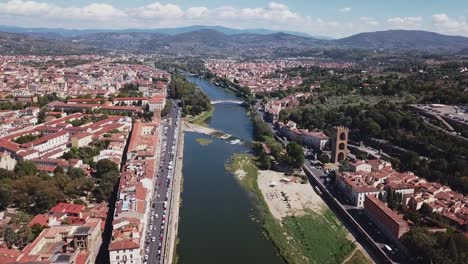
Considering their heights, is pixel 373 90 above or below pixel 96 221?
above

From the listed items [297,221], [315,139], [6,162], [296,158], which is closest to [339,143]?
[296,158]

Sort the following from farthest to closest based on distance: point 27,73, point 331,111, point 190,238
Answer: point 27,73 → point 331,111 → point 190,238

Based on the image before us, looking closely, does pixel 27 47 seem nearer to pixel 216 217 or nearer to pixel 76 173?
pixel 76 173

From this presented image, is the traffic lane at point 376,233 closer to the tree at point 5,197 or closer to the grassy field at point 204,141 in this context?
the grassy field at point 204,141

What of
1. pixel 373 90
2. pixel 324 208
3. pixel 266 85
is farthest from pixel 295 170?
pixel 266 85

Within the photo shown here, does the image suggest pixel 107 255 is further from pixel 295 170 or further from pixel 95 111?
pixel 95 111

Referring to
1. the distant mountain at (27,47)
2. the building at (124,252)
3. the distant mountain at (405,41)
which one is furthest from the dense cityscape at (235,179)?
the distant mountain at (405,41)
